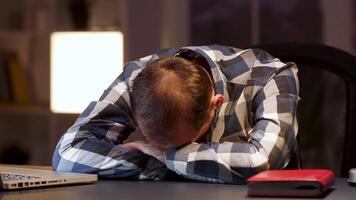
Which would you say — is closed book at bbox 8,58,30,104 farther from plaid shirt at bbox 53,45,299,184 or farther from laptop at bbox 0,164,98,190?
laptop at bbox 0,164,98,190

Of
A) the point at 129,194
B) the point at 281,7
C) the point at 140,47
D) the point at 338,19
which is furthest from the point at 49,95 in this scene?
the point at 129,194

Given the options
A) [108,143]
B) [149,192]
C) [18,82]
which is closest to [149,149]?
[108,143]

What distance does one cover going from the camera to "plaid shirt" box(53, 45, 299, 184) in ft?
4.47

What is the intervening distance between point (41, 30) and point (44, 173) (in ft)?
7.90

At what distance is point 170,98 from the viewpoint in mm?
1305

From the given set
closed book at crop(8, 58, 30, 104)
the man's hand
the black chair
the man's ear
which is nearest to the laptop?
the man's hand

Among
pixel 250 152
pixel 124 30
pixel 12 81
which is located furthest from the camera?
pixel 12 81

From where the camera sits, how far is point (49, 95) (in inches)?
149

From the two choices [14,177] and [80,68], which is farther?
[80,68]

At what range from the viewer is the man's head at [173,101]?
1.31m

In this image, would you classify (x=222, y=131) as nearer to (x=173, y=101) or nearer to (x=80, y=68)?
(x=173, y=101)

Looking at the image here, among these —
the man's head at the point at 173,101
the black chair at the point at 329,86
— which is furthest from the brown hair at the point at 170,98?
the black chair at the point at 329,86

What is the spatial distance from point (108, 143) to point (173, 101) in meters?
0.29

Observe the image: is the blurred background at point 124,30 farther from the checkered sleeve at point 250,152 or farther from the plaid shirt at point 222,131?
the checkered sleeve at point 250,152
